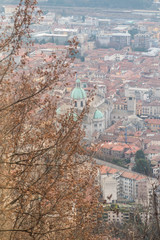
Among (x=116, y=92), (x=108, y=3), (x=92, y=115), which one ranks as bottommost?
(x=92, y=115)

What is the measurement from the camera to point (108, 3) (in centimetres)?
6869

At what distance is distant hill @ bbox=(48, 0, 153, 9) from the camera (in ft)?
225

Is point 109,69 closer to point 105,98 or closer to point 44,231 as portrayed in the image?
point 105,98

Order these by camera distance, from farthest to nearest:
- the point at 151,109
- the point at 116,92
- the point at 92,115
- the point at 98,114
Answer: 1. the point at 116,92
2. the point at 151,109
3. the point at 98,114
4. the point at 92,115

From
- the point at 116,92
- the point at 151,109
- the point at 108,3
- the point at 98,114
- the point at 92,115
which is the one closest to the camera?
the point at 92,115

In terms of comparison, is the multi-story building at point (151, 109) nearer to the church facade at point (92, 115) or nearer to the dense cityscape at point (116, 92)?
the dense cityscape at point (116, 92)

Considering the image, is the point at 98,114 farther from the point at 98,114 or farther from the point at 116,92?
the point at 116,92

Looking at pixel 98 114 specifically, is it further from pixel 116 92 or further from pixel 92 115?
pixel 116 92

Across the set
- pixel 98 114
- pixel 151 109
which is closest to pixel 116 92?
pixel 151 109

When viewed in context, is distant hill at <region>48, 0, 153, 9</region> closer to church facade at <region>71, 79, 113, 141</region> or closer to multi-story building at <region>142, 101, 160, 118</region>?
multi-story building at <region>142, 101, 160, 118</region>

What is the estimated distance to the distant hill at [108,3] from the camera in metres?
68.4

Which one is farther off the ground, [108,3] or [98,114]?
[108,3]

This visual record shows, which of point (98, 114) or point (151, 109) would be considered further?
point (151, 109)

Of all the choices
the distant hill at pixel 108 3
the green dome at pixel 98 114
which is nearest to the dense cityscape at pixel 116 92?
the green dome at pixel 98 114
